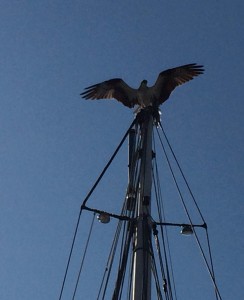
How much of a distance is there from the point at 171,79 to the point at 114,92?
1.54 meters

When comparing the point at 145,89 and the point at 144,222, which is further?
the point at 145,89

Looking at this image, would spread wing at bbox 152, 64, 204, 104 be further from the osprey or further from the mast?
the mast

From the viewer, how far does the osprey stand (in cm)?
1628

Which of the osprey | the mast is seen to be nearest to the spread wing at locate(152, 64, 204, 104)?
the osprey

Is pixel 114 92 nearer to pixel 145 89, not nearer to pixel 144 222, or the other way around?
pixel 145 89

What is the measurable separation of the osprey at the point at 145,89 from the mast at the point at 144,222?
812 mm

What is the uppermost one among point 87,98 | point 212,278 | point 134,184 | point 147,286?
point 87,98

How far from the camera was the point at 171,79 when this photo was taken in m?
16.8

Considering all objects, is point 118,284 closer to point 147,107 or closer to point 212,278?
point 212,278

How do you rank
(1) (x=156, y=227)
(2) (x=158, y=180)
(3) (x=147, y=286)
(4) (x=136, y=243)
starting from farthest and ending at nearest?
(2) (x=158, y=180), (1) (x=156, y=227), (4) (x=136, y=243), (3) (x=147, y=286)

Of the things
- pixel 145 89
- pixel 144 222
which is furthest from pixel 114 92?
pixel 144 222

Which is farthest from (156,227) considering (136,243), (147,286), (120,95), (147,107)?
(120,95)

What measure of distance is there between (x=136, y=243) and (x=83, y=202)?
169 cm

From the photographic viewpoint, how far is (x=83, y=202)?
1352 cm
